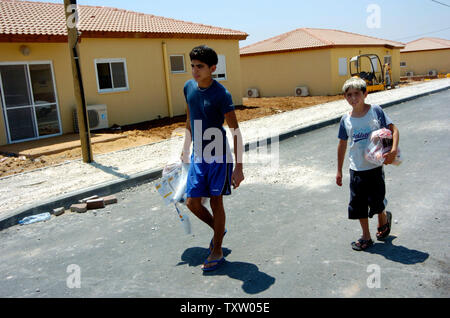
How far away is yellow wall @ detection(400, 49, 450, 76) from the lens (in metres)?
41.4

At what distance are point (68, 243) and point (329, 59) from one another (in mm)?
23373

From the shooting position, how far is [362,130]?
3.74m

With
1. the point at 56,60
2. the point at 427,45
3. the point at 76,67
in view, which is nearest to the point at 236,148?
the point at 76,67

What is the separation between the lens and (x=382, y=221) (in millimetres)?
3920

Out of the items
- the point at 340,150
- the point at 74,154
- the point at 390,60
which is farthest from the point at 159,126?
the point at 390,60

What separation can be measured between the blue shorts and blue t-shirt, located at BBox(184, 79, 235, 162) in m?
0.09

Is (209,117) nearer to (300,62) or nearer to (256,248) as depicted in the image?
(256,248)

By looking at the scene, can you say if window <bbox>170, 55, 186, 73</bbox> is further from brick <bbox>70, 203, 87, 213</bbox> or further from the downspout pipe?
brick <bbox>70, 203, 87, 213</bbox>

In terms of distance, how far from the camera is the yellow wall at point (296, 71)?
25547 millimetres

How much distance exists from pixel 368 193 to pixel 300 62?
78.8 ft

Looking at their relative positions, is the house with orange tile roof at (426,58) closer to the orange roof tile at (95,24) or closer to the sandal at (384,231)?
the orange roof tile at (95,24)

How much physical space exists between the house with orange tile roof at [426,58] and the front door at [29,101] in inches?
1526

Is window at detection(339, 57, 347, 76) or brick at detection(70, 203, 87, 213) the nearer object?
brick at detection(70, 203, 87, 213)

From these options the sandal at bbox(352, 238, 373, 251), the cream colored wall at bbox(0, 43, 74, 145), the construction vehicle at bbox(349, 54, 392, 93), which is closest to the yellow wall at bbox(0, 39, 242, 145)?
the cream colored wall at bbox(0, 43, 74, 145)
